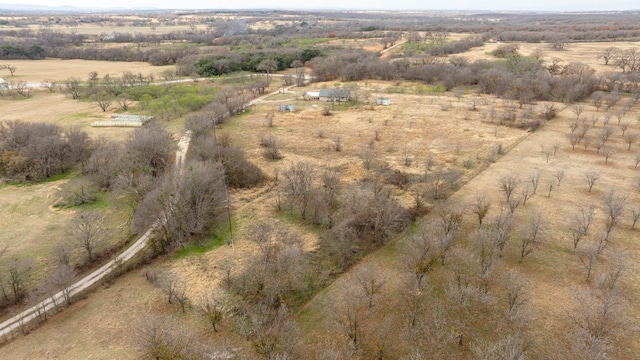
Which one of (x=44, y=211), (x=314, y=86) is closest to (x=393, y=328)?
(x=44, y=211)

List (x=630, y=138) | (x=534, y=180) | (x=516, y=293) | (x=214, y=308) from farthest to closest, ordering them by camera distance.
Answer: (x=630, y=138) < (x=534, y=180) < (x=214, y=308) < (x=516, y=293)

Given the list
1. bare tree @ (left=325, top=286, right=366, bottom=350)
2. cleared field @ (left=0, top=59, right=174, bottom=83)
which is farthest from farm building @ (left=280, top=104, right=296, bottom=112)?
cleared field @ (left=0, top=59, right=174, bottom=83)

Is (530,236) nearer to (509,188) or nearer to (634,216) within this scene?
(509,188)

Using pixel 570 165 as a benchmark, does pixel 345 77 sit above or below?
above

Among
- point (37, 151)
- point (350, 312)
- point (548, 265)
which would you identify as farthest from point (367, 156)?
point (37, 151)

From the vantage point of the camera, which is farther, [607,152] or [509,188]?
[607,152]

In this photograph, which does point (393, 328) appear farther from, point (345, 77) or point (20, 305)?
point (345, 77)
